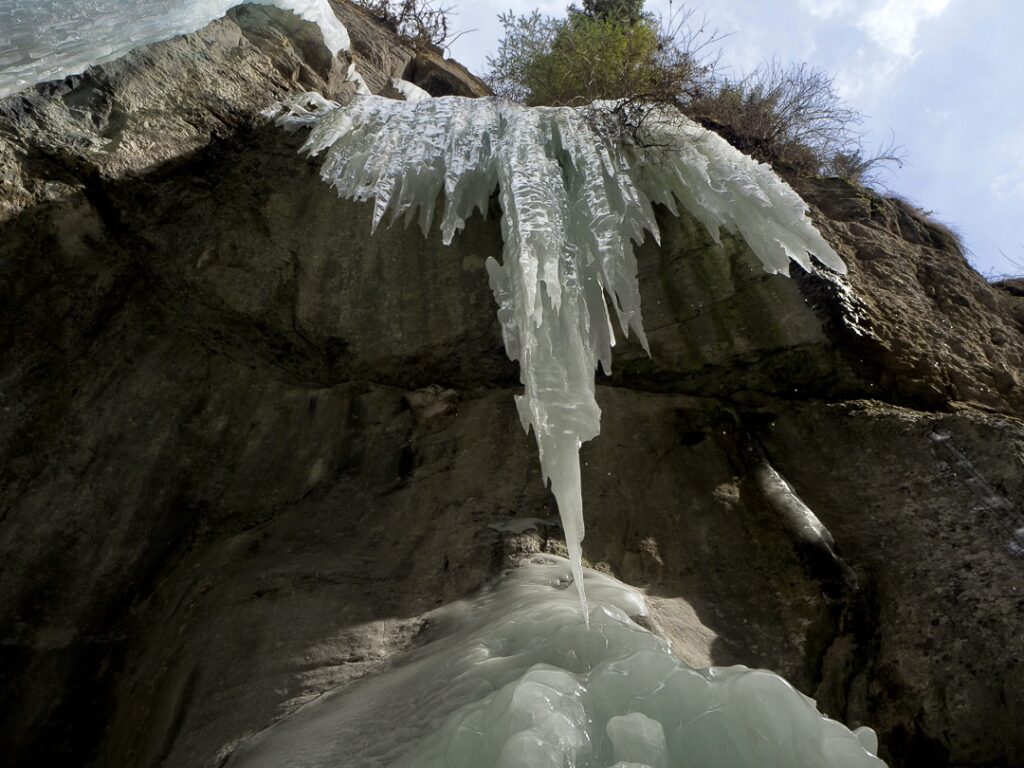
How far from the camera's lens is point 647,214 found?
4.06 meters

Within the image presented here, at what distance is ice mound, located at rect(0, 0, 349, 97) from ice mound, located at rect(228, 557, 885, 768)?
3599mm

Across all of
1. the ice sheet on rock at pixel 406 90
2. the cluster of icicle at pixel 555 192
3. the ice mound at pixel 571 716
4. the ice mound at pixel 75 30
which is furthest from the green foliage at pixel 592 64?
the ice mound at pixel 571 716

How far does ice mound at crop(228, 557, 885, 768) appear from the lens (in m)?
1.39

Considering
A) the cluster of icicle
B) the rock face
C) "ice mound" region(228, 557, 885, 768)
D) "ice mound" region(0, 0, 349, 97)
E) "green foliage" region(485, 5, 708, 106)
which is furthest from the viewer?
"green foliage" region(485, 5, 708, 106)

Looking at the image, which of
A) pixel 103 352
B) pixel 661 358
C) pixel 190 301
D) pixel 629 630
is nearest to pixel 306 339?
pixel 190 301

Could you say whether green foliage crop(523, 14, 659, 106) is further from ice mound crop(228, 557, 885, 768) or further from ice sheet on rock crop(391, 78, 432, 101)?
ice mound crop(228, 557, 885, 768)

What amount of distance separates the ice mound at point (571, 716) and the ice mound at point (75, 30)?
3599 mm

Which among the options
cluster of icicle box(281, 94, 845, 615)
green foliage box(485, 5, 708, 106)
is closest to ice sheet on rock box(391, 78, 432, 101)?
green foliage box(485, 5, 708, 106)

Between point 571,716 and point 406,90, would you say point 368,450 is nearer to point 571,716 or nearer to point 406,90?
point 571,716

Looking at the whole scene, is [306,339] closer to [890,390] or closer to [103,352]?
[103,352]

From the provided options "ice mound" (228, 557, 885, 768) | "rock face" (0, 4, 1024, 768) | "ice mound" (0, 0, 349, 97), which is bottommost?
"ice mound" (228, 557, 885, 768)

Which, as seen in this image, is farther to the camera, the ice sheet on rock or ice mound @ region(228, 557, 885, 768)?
the ice sheet on rock

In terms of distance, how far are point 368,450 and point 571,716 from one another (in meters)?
2.61

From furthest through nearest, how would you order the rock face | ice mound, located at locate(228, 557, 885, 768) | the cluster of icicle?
the cluster of icicle, the rock face, ice mound, located at locate(228, 557, 885, 768)
